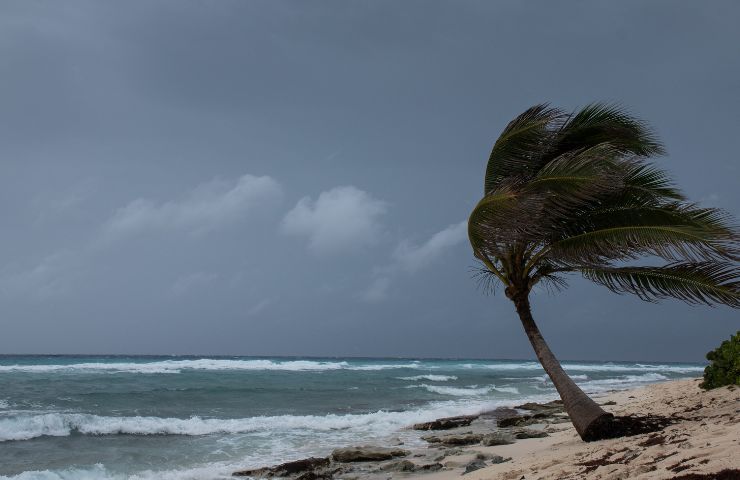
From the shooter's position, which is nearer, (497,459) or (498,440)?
(497,459)

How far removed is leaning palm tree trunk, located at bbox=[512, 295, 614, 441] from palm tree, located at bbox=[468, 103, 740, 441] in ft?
0.05

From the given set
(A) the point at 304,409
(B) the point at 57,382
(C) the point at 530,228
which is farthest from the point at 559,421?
(B) the point at 57,382

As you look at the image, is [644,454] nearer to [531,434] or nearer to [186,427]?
[531,434]

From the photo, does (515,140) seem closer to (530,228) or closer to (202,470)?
(530,228)

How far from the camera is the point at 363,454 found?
38.8ft

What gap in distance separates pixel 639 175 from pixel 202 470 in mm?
9489

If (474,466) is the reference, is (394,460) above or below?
below

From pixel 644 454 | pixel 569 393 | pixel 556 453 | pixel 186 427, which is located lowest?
pixel 186 427

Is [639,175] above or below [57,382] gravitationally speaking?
above

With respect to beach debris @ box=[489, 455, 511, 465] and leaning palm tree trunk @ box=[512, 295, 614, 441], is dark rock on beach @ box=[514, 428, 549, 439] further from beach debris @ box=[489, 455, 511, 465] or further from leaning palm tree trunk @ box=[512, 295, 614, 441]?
leaning palm tree trunk @ box=[512, 295, 614, 441]

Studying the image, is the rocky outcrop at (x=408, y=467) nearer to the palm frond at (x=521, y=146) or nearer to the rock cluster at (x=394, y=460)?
the rock cluster at (x=394, y=460)

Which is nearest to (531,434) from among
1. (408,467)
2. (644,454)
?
(408,467)

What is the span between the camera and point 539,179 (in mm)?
8914

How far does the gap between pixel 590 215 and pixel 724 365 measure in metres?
5.85
